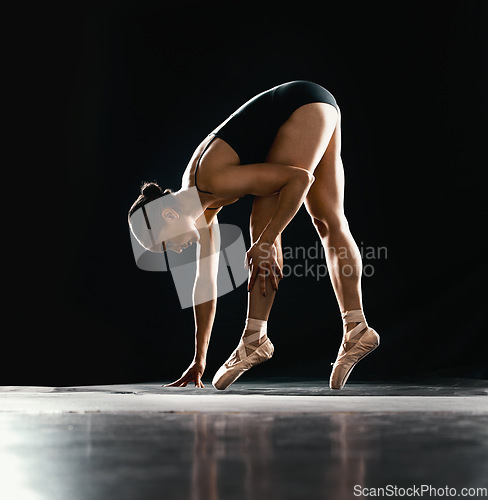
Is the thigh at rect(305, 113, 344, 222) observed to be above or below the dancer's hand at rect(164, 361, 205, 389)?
above

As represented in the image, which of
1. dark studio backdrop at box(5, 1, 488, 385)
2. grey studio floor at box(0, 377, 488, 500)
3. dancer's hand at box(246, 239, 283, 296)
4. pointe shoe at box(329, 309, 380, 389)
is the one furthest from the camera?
dark studio backdrop at box(5, 1, 488, 385)

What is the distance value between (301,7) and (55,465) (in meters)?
3.81

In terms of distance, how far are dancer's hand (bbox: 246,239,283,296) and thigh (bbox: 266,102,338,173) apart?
Result: 304 mm

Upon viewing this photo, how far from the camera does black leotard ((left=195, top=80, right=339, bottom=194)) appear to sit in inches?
86.8

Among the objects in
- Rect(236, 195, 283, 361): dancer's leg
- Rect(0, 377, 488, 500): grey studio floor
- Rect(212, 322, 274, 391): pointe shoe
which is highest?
Rect(236, 195, 283, 361): dancer's leg

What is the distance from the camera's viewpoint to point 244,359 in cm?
210

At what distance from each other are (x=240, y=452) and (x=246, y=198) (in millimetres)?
3102

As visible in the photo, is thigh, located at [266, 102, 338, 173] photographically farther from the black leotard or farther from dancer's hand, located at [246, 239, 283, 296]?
dancer's hand, located at [246, 239, 283, 296]

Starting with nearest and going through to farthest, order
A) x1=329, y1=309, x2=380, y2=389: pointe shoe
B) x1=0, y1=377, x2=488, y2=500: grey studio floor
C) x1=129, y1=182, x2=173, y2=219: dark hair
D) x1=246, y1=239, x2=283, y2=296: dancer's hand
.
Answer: x1=0, y1=377, x2=488, y2=500: grey studio floor < x1=246, y1=239, x2=283, y2=296: dancer's hand < x1=329, y1=309, x2=380, y2=389: pointe shoe < x1=129, y1=182, x2=173, y2=219: dark hair

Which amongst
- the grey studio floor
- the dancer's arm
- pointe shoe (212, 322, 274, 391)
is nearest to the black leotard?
the dancer's arm

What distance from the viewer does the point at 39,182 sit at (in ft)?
12.5

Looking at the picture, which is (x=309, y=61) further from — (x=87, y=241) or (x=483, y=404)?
(x=483, y=404)

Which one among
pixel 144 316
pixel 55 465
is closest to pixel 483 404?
pixel 55 465

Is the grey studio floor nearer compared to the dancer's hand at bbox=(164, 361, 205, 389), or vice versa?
the grey studio floor
